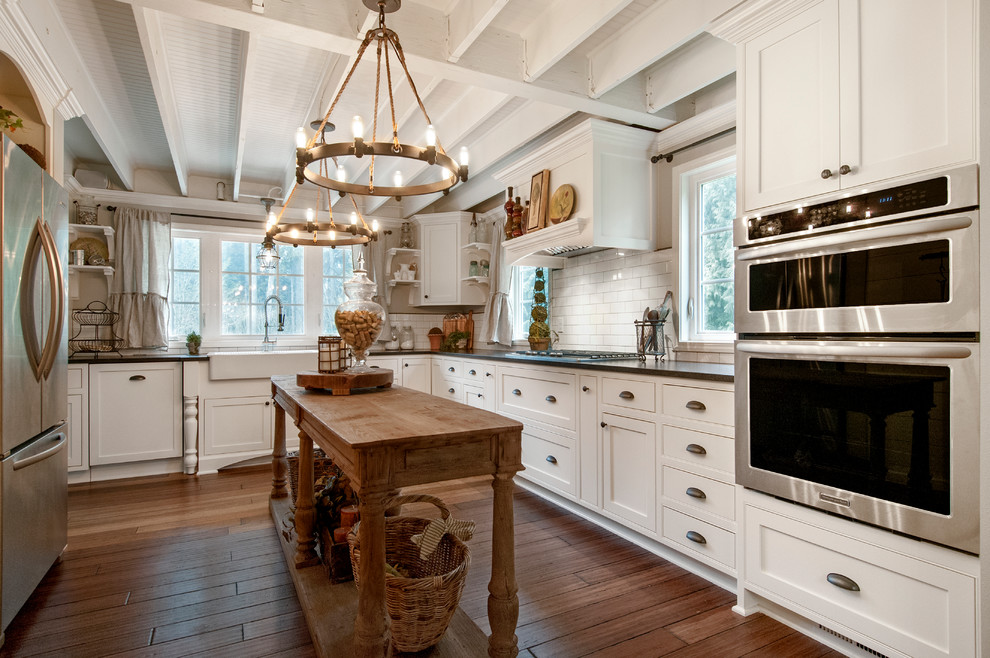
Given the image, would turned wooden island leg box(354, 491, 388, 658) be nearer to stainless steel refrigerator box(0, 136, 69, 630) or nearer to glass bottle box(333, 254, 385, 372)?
glass bottle box(333, 254, 385, 372)

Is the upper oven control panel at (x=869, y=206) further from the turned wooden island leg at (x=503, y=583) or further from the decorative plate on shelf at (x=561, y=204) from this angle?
the decorative plate on shelf at (x=561, y=204)

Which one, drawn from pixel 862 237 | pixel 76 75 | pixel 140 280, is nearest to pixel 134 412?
pixel 140 280

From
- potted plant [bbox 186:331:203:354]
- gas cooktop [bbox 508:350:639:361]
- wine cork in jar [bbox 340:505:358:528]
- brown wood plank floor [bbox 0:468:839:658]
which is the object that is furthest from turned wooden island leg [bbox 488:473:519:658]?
potted plant [bbox 186:331:203:354]

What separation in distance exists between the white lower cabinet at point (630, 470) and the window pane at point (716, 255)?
41.0 inches

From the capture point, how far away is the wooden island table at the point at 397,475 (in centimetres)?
138

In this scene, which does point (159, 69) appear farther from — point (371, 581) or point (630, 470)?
point (630, 470)

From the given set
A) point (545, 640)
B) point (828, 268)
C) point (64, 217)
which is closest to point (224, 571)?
point (545, 640)

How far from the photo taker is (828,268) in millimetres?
1730

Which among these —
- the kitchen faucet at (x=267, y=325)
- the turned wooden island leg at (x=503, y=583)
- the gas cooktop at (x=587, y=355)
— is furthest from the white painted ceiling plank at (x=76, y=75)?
the gas cooktop at (x=587, y=355)

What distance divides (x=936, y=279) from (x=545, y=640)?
5.53 feet

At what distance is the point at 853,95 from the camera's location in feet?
5.41

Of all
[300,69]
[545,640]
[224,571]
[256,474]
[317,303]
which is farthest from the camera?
[317,303]

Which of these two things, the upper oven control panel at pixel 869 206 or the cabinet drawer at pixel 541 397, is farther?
the cabinet drawer at pixel 541 397

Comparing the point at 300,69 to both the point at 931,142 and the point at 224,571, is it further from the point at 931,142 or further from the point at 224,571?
the point at 931,142
